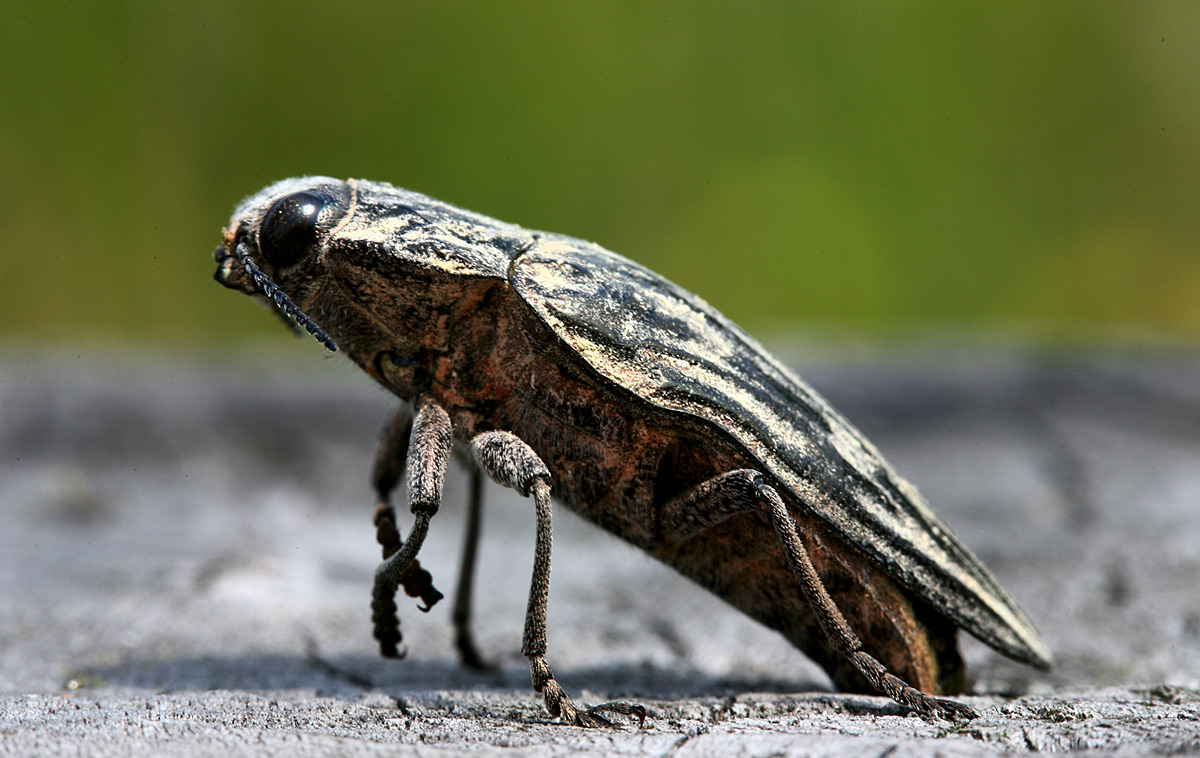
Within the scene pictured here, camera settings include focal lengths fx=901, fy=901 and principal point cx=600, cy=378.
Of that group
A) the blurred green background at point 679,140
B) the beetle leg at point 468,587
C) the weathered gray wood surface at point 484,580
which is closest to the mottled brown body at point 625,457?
the weathered gray wood surface at point 484,580

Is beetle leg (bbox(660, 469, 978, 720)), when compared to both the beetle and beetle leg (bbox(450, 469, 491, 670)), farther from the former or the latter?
beetle leg (bbox(450, 469, 491, 670))

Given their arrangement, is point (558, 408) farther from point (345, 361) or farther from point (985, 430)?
point (985, 430)

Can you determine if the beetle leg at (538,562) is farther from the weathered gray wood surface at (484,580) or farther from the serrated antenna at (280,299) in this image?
the serrated antenna at (280,299)

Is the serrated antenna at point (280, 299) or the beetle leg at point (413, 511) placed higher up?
the serrated antenna at point (280, 299)

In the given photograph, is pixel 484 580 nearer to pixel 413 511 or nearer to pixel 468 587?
pixel 468 587

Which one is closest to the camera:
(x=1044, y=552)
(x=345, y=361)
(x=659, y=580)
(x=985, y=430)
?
(x=345, y=361)

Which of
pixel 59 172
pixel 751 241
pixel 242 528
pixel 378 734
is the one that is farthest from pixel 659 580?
pixel 59 172
